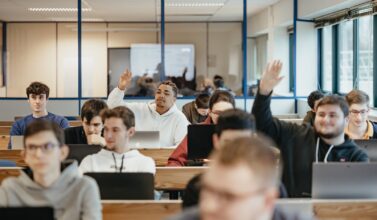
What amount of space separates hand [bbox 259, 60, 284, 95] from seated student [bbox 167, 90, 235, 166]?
0.85m

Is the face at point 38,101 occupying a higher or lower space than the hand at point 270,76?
lower

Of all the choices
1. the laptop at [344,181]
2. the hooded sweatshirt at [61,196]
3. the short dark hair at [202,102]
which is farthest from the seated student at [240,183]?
the short dark hair at [202,102]

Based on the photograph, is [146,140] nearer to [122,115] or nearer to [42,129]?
[122,115]

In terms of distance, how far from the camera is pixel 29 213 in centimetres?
249

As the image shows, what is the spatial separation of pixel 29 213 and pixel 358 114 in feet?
11.3

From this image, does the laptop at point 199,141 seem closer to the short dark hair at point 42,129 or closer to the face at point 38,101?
the short dark hair at point 42,129

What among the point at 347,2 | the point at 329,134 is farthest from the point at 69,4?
the point at 329,134

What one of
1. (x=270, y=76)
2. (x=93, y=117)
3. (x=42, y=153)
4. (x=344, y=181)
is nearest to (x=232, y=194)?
(x=42, y=153)

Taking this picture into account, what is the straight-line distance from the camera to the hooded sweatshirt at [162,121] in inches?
243

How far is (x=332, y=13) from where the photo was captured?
9.21m

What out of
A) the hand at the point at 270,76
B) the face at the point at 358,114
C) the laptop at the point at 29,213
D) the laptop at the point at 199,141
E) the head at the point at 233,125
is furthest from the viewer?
the face at the point at 358,114

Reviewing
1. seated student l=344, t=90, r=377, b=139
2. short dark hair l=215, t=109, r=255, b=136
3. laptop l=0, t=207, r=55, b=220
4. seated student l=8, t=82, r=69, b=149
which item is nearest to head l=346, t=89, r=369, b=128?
seated student l=344, t=90, r=377, b=139

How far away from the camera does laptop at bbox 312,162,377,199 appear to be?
3268 millimetres

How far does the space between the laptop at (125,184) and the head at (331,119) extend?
39.9 inches
